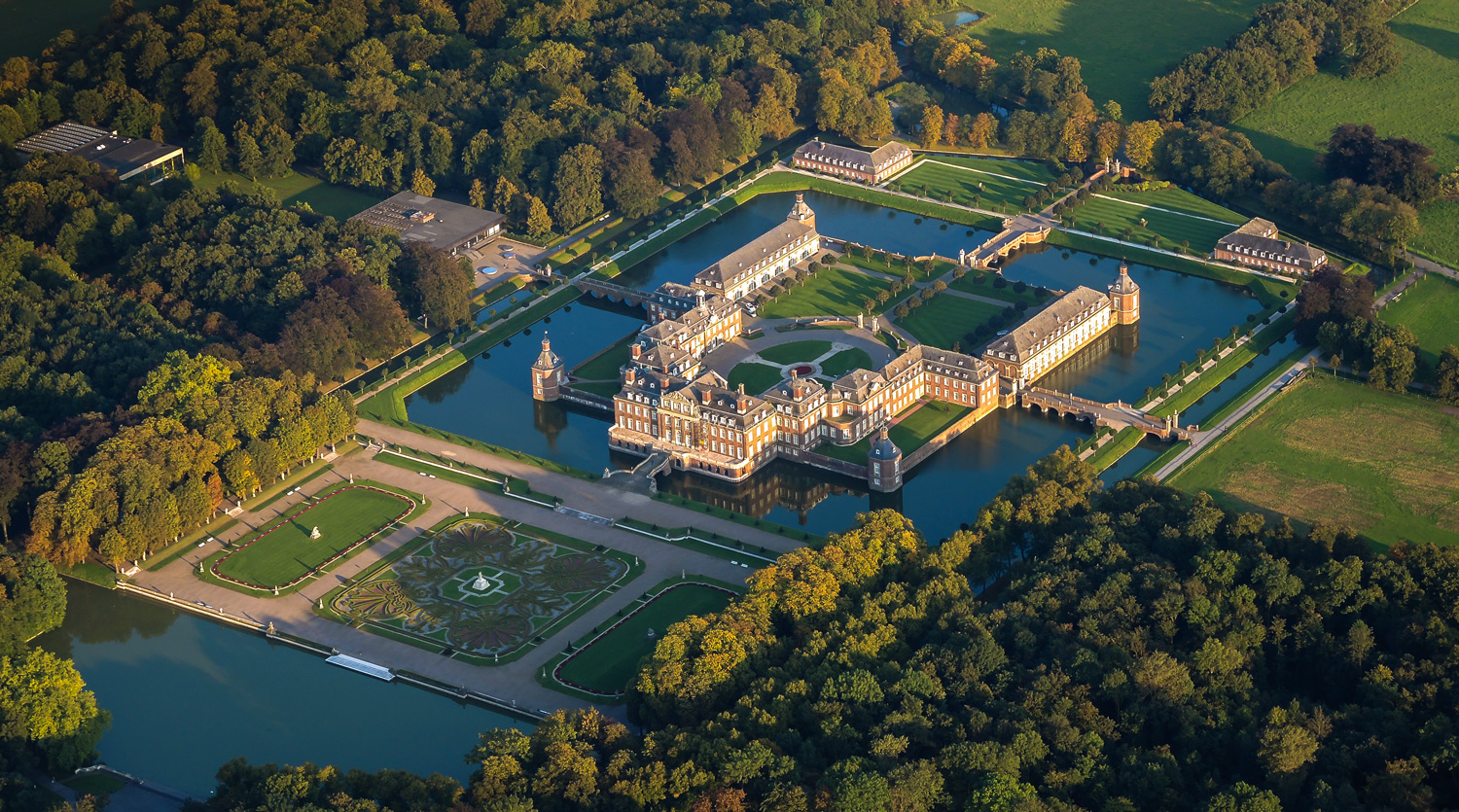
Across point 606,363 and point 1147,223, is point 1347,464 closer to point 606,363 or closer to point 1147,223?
point 1147,223

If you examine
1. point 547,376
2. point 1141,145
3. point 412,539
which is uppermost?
point 1141,145

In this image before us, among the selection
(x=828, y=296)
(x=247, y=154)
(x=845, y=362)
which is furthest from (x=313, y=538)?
(x=247, y=154)

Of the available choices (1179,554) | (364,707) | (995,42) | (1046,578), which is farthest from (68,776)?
(995,42)

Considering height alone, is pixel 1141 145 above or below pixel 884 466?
above

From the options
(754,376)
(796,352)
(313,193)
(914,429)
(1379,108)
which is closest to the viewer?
(914,429)

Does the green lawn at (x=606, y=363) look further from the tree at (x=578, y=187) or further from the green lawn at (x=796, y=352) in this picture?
the tree at (x=578, y=187)

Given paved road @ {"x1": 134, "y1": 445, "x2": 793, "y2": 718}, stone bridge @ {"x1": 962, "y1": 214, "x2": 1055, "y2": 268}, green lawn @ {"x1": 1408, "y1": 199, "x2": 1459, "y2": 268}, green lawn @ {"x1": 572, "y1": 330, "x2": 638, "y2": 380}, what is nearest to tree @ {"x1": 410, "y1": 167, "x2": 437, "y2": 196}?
green lawn @ {"x1": 572, "y1": 330, "x2": 638, "y2": 380}

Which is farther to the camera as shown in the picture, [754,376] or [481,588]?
[754,376]

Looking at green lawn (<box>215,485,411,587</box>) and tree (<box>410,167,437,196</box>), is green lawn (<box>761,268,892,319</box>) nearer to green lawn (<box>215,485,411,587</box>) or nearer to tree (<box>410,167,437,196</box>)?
tree (<box>410,167,437,196</box>)
